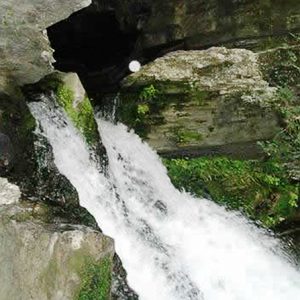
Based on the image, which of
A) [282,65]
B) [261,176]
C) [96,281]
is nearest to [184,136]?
Answer: [261,176]

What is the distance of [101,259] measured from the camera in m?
5.18

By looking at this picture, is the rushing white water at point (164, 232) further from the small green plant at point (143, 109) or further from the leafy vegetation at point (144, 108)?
the small green plant at point (143, 109)

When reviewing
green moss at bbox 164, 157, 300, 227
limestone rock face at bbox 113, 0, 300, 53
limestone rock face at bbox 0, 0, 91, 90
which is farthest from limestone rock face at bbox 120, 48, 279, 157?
limestone rock face at bbox 0, 0, 91, 90

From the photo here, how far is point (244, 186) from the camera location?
8617mm

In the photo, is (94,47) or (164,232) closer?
(164,232)

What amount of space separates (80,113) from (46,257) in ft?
9.88

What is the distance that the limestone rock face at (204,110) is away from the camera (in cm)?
891

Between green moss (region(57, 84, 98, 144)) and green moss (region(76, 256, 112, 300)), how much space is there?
8.93ft

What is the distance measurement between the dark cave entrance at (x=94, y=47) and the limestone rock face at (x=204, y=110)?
1.12 metres

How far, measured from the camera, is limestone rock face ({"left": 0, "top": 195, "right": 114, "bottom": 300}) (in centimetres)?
499

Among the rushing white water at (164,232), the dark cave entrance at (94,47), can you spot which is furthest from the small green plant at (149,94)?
the dark cave entrance at (94,47)

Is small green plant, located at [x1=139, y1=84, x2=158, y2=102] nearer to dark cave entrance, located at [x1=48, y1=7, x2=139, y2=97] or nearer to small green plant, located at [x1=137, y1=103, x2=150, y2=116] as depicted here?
→ small green plant, located at [x1=137, y1=103, x2=150, y2=116]

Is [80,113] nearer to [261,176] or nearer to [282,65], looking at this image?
[261,176]

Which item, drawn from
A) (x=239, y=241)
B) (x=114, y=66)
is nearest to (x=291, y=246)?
(x=239, y=241)
